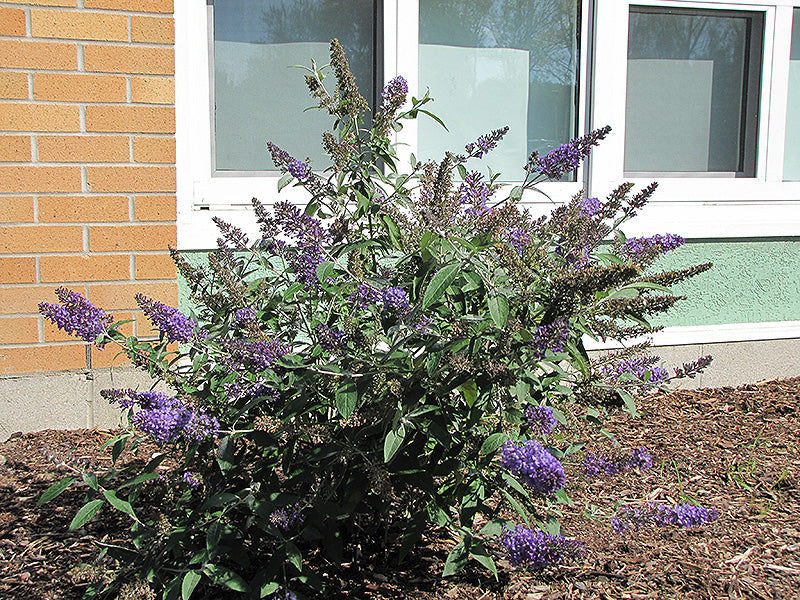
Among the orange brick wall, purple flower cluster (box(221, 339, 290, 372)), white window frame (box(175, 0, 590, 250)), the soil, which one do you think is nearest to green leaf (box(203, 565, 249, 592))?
the soil

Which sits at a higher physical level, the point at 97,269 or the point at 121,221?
the point at 121,221

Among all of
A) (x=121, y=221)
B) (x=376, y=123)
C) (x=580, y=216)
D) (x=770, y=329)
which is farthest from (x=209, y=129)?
(x=770, y=329)

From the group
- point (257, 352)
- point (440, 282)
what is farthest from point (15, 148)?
point (440, 282)

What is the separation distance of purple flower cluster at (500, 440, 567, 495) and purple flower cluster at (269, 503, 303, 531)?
54cm

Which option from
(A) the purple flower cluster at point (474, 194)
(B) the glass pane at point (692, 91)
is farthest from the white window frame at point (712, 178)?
(A) the purple flower cluster at point (474, 194)

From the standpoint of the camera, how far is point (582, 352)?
1888mm

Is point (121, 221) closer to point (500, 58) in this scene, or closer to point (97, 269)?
point (97, 269)

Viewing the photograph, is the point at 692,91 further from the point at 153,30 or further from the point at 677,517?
the point at 677,517

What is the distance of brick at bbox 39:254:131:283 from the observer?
329 centimetres

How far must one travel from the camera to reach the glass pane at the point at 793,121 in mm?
4898

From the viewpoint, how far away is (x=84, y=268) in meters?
3.33

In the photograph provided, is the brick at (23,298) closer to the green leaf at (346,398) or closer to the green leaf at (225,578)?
the green leaf at (225,578)

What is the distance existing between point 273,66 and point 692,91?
2.73 m

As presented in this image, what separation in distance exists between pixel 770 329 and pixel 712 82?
165 centimetres
